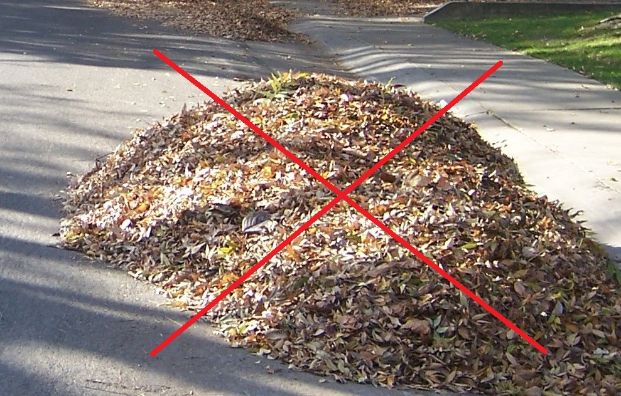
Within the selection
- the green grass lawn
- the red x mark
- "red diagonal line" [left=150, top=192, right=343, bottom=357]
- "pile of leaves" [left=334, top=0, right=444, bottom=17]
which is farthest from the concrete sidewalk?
"pile of leaves" [left=334, top=0, right=444, bottom=17]

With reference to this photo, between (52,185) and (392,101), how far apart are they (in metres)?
2.95

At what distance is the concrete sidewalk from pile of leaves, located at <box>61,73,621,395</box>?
55.1 inches

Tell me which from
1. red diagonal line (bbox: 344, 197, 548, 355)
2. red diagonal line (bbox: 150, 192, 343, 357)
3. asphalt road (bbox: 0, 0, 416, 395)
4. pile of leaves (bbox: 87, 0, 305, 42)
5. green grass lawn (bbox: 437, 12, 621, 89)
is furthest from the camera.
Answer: pile of leaves (bbox: 87, 0, 305, 42)

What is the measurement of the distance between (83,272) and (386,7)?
1915 centimetres

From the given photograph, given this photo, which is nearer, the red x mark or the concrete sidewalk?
the red x mark

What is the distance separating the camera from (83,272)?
5781mm

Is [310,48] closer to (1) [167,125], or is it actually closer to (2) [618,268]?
(1) [167,125]

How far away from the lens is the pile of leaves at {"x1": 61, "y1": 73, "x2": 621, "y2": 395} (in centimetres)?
461

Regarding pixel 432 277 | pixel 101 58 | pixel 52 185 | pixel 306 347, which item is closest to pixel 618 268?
pixel 432 277

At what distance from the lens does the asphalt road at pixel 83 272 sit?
4.51m

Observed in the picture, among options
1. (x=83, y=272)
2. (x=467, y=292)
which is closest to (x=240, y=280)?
(x=83, y=272)

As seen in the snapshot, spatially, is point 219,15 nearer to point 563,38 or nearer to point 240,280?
point 563,38

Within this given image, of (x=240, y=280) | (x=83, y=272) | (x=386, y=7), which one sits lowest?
(x=83, y=272)

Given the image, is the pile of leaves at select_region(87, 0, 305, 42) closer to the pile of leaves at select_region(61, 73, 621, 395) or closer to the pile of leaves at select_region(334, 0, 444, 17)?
the pile of leaves at select_region(334, 0, 444, 17)
